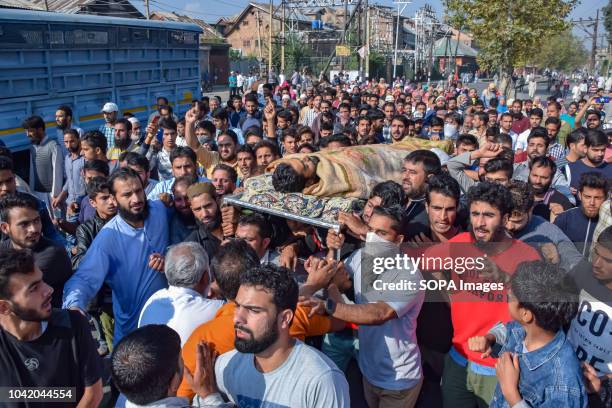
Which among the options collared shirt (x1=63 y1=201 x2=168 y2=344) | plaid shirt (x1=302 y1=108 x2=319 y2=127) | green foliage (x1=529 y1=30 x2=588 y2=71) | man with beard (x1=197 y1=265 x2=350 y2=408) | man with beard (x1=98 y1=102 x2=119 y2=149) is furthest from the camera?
green foliage (x1=529 y1=30 x2=588 y2=71)

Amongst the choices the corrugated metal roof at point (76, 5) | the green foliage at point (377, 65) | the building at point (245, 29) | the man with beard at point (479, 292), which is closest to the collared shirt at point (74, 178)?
the man with beard at point (479, 292)

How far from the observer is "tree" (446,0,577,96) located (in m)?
15.1

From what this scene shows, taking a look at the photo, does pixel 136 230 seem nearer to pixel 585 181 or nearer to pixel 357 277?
pixel 357 277

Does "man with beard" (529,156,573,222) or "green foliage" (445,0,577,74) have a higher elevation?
"green foliage" (445,0,577,74)

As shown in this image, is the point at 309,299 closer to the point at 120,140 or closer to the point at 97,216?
the point at 97,216

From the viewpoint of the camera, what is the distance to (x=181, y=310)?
8.48 feet

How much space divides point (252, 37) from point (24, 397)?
5468 cm

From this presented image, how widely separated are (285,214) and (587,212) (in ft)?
7.24

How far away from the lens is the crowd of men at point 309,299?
202cm

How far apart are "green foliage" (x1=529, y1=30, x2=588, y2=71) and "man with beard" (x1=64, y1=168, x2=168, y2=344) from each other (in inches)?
2224

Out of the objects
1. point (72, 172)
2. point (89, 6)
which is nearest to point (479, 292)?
point (72, 172)

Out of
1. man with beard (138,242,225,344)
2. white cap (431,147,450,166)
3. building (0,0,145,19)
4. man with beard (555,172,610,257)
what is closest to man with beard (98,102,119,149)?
white cap (431,147,450,166)

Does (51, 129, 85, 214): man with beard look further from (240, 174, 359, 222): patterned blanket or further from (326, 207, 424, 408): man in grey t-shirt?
(326, 207, 424, 408): man in grey t-shirt

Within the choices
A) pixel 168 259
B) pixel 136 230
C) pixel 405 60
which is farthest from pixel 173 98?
pixel 405 60
